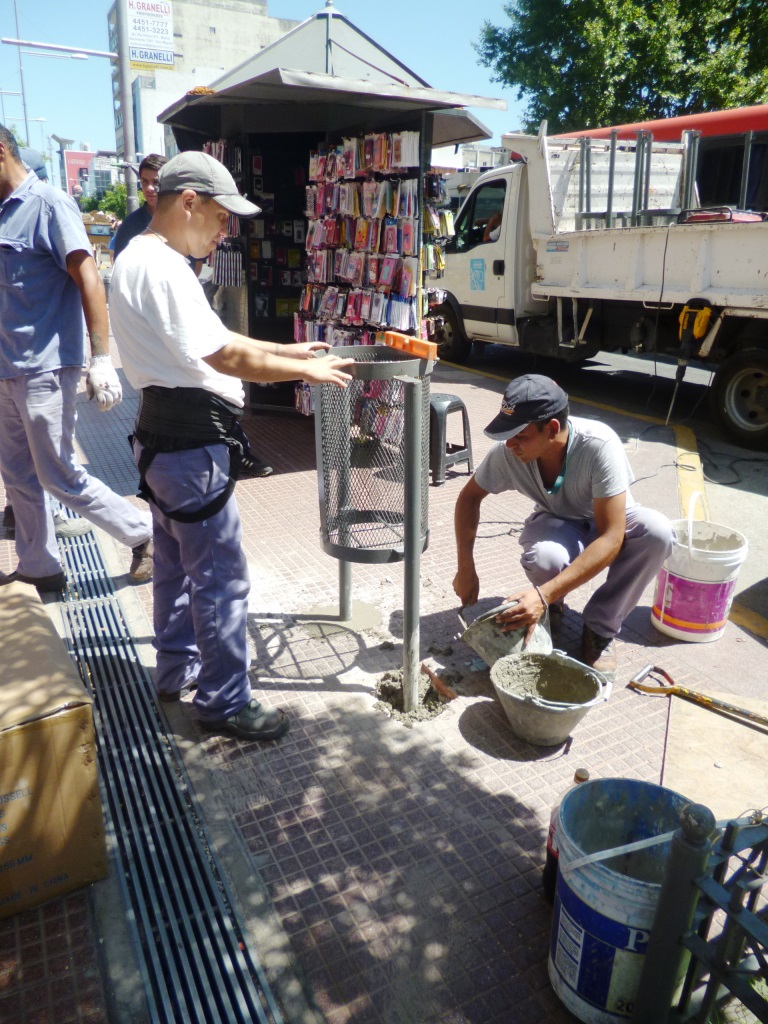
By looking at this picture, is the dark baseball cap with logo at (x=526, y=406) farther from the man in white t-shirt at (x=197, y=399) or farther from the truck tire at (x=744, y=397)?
the truck tire at (x=744, y=397)

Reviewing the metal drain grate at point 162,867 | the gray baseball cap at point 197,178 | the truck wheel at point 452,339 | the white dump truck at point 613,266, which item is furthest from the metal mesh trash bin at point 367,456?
the truck wheel at point 452,339

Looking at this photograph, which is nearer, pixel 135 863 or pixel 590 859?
pixel 590 859

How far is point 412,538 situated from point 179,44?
72787mm

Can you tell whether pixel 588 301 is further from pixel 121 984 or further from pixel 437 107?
pixel 121 984

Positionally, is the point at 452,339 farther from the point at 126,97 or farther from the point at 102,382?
the point at 126,97

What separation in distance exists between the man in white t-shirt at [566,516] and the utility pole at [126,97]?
13504mm

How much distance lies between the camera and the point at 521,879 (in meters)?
2.35

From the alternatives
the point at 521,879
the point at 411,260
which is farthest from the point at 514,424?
the point at 411,260

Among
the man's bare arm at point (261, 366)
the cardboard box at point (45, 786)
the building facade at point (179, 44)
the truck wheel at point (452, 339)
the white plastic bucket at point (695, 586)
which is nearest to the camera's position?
the cardboard box at point (45, 786)

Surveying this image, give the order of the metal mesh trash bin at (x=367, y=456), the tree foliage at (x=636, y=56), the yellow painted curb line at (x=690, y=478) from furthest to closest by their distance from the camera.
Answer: the tree foliage at (x=636, y=56)
the yellow painted curb line at (x=690, y=478)
the metal mesh trash bin at (x=367, y=456)

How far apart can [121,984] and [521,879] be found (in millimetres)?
1176

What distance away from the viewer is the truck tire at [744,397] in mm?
6887

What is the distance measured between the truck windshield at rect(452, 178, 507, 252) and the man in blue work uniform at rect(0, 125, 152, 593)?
706 cm

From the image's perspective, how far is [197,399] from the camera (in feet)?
8.53
